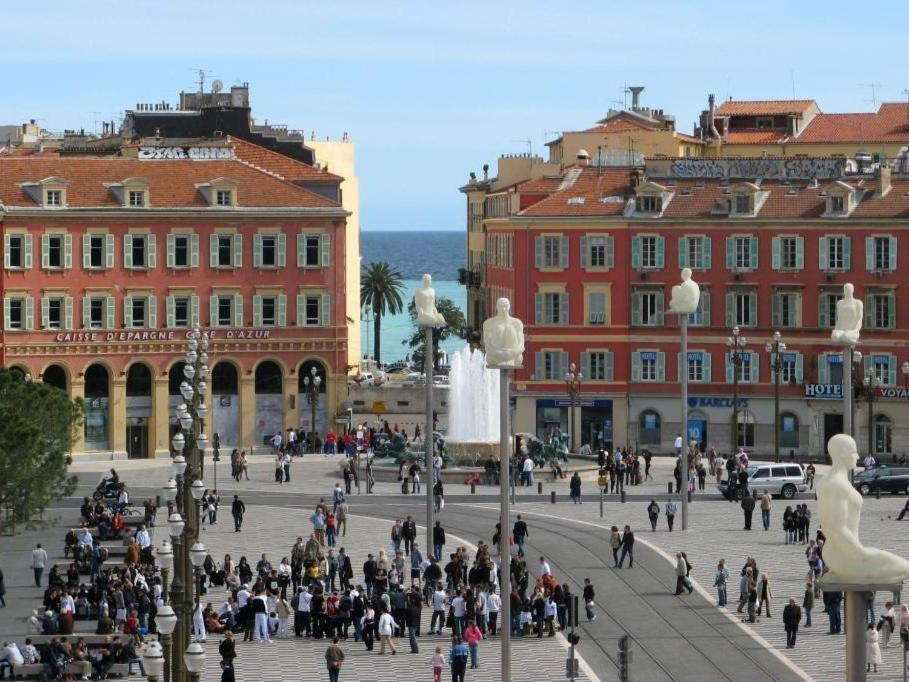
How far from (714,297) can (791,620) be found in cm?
4453

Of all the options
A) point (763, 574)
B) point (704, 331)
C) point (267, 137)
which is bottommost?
point (763, 574)

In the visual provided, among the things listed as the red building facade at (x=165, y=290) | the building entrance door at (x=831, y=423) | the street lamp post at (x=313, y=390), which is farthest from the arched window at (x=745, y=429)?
the street lamp post at (x=313, y=390)

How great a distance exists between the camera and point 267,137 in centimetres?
10969

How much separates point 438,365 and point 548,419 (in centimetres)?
2812

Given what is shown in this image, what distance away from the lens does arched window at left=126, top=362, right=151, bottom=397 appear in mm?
95375

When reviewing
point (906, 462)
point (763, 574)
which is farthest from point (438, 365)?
point (763, 574)

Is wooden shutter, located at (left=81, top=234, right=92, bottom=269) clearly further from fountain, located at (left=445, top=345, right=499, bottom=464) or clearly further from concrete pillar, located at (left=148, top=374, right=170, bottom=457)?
fountain, located at (left=445, top=345, right=499, bottom=464)

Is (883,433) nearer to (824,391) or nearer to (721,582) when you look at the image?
(824,391)

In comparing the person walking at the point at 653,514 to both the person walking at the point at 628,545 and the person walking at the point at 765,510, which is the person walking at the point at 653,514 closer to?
the person walking at the point at 765,510

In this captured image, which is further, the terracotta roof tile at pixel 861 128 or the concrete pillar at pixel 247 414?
the terracotta roof tile at pixel 861 128

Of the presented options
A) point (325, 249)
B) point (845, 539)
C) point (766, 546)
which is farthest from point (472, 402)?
point (845, 539)

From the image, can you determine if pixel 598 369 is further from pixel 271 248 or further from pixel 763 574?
pixel 763 574

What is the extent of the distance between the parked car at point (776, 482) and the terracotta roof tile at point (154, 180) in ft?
81.9

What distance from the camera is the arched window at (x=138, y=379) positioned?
95.4 m
